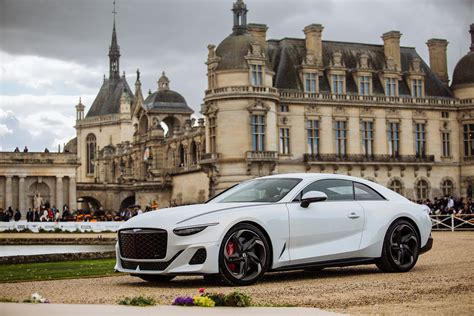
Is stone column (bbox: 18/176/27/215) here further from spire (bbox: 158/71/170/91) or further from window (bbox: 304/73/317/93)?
window (bbox: 304/73/317/93)

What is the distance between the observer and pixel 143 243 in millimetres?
12000

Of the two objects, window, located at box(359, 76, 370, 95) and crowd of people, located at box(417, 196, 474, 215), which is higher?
window, located at box(359, 76, 370, 95)

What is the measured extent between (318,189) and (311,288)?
2.23 m

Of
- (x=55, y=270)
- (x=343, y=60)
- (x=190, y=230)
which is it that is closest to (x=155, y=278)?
(x=190, y=230)

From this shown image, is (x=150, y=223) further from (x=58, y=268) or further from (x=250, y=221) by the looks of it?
(x=58, y=268)

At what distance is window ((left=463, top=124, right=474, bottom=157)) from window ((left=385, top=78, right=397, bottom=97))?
6.56 metres

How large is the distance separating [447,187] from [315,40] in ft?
47.9

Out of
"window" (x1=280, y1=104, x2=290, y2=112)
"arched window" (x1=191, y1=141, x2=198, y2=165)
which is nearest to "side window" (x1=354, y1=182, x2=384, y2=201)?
"window" (x1=280, y1=104, x2=290, y2=112)

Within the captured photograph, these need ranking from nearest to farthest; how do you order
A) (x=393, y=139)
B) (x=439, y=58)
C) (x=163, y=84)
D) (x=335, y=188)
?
(x=335, y=188) → (x=393, y=139) → (x=439, y=58) → (x=163, y=84)

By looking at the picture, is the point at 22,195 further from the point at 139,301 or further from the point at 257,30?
the point at 139,301

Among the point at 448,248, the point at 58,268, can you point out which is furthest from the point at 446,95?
the point at 58,268

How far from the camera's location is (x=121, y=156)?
98750 millimetres

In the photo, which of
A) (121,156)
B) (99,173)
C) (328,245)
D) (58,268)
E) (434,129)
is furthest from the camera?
(99,173)

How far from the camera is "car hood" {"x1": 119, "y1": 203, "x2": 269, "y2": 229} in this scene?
38.7ft
